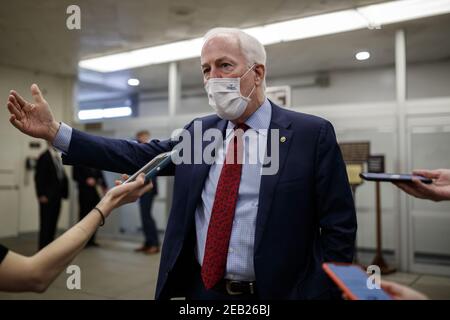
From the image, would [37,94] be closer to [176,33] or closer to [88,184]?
[176,33]

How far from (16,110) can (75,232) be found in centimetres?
50

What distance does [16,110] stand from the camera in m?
1.31

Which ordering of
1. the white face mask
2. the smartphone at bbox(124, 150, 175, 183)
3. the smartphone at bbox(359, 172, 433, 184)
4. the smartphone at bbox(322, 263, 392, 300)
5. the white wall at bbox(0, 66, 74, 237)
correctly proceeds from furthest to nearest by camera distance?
the white wall at bbox(0, 66, 74, 237)
the white face mask
the smartphone at bbox(124, 150, 175, 183)
the smartphone at bbox(359, 172, 433, 184)
the smartphone at bbox(322, 263, 392, 300)

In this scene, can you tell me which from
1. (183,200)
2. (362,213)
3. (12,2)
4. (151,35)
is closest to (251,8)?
(151,35)

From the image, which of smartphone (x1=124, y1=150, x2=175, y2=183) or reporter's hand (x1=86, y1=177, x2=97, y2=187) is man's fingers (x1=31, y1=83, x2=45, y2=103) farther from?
reporter's hand (x1=86, y1=177, x2=97, y2=187)

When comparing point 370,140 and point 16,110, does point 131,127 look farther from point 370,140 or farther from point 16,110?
point 16,110

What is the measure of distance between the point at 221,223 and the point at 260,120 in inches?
16.5

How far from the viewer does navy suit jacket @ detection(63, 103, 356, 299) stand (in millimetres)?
1251

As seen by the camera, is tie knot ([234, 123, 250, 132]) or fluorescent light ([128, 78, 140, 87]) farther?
fluorescent light ([128, 78, 140, 87])

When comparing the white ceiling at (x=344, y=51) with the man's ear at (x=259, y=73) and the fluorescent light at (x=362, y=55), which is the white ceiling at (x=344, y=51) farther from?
the man's ear at (x=259, y=73)

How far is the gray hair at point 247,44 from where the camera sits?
1.41 m

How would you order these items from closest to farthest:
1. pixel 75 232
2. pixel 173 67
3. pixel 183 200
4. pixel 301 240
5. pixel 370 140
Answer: pixel 75 232
pixel 301 240
pixel 183 200
pixel 370 140
pixel 173 67

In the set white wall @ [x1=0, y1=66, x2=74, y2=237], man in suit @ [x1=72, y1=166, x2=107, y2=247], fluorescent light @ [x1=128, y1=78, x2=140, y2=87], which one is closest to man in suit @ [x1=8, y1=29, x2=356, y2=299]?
man in suit @ [x1=72, y1=166, x2=107, y2=247]

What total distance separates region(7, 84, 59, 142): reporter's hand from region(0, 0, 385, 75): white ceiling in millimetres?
3275
